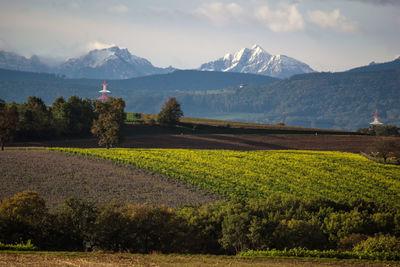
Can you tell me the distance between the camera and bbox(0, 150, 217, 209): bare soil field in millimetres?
44000

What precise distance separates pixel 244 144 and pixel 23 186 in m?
62.4

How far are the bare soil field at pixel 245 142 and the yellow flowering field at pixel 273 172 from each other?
18130mm

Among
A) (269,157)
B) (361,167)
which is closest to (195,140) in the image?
(269,157)

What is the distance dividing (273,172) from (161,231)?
3385cm

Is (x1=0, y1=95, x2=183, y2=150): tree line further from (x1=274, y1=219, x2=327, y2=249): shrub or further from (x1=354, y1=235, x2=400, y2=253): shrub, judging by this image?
(x1=354, y1=235, x2=400, y2=253): shrub

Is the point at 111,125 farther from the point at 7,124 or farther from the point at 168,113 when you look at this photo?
the point at 168,113

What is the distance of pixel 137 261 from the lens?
24.5 m

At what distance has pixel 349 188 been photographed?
52500mm

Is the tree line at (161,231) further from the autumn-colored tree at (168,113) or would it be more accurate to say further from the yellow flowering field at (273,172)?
the autumn-colored tree at (168,113)

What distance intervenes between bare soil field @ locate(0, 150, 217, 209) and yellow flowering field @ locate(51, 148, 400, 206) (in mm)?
3640

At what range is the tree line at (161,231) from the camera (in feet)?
95.8

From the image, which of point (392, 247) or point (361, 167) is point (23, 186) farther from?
point (361, 167)

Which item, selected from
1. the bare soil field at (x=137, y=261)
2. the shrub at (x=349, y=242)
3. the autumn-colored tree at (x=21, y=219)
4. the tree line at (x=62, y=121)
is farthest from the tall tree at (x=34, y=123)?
the shrub at (x=349, y=242)

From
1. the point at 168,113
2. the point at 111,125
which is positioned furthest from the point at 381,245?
the point at 168,113
